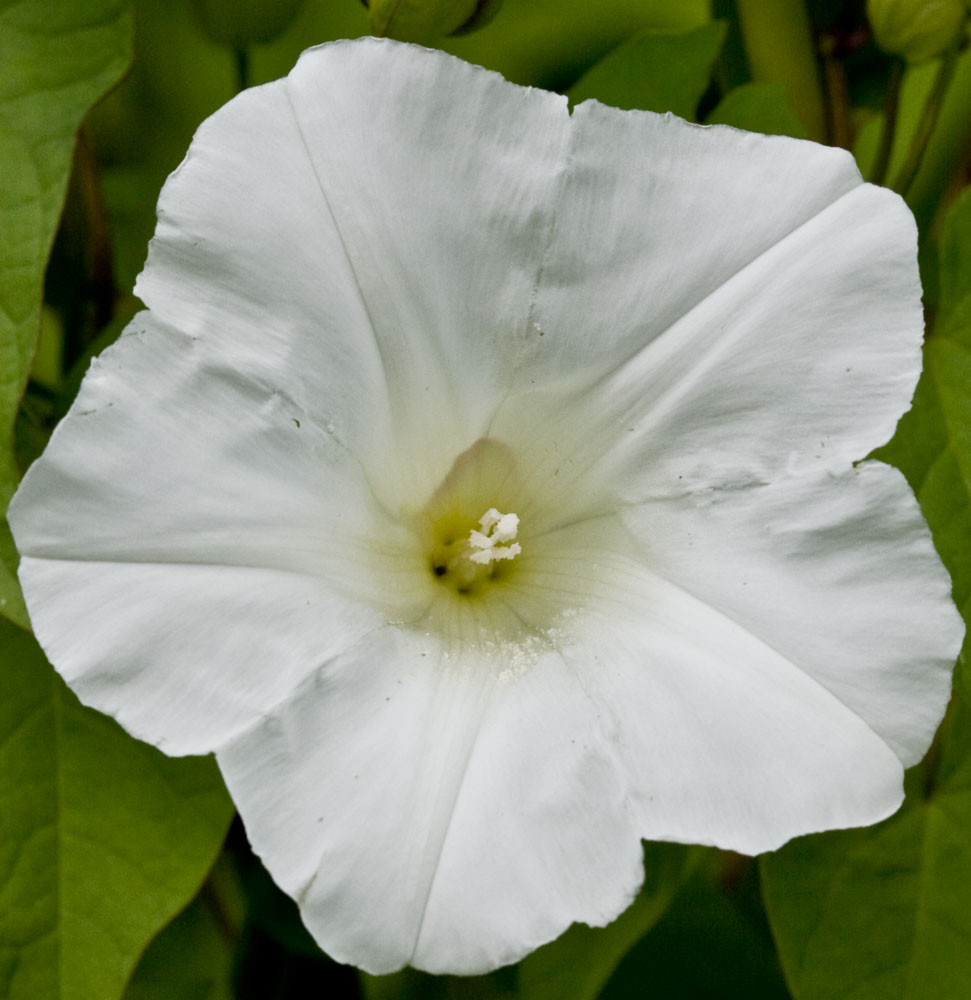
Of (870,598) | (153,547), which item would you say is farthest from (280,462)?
(870,598)

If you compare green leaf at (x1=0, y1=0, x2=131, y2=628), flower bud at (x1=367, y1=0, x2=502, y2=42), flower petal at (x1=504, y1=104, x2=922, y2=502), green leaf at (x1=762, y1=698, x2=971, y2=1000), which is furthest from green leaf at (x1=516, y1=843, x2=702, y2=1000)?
flower bud at (x1=367, y1=0, x2=502, y2=42)

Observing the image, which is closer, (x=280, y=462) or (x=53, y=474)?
(x=53, y=474)

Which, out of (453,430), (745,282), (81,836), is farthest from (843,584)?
(81,836)

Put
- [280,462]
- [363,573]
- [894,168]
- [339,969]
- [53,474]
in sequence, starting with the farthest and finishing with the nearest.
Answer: [894,168], [339,969], [363,573], [280,462], [53,474]

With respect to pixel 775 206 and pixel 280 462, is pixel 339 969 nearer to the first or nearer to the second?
pixel 280 462

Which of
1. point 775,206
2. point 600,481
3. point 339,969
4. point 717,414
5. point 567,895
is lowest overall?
point 339,969

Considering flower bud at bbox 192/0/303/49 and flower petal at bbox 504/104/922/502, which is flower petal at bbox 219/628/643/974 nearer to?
flower petal at bbox 504/104/922/502
